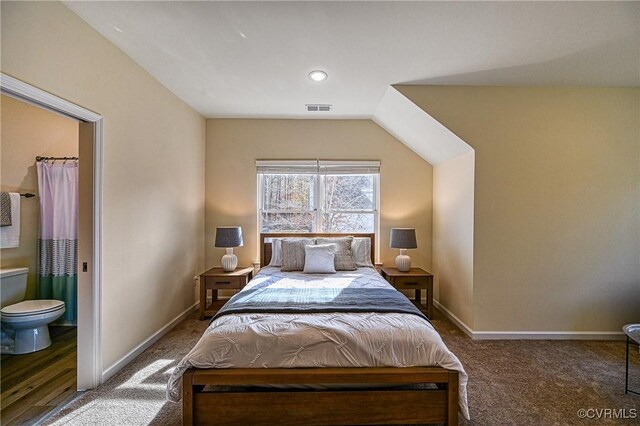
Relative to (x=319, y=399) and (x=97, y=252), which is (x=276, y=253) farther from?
(x=319, y=399)

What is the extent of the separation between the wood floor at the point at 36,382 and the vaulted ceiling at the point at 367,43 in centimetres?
265

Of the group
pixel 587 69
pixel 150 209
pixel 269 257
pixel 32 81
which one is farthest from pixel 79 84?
pixel 587 69

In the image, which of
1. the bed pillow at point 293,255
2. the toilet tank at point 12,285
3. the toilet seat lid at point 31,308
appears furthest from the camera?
the bed pillow at point 293,255

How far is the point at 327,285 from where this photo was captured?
2732mm

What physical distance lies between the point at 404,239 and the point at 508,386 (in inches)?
71.1

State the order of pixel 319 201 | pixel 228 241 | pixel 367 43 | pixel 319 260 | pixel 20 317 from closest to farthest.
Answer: pixel 367 43
pixel 20 317
pixel 319 260
pixel 228 241
pixel 319 201

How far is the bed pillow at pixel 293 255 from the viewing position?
3.42m

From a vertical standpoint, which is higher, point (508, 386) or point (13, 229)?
point (13, 229)

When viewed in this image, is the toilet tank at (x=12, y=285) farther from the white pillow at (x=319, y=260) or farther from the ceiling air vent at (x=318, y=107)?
the ceiling air vent at (x=318, y=107)

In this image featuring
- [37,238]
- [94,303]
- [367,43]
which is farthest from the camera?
[37,238]

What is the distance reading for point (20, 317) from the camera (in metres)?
2.46

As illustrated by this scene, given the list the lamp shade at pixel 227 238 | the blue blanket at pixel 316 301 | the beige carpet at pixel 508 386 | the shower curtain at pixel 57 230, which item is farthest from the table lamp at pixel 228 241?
the shower curtain at pixel 57 230

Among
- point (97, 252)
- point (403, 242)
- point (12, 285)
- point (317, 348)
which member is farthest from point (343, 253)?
point (12, 285)

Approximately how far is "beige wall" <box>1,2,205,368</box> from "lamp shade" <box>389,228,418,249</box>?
2.65m
